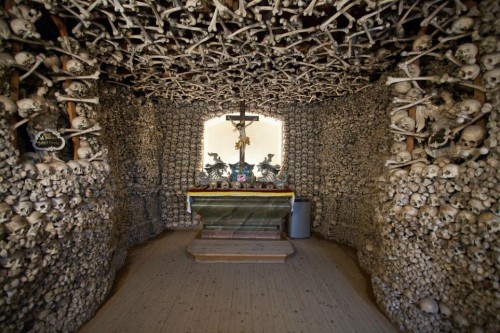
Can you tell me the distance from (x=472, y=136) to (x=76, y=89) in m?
4.51

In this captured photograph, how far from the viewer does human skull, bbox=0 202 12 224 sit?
83.0 inches

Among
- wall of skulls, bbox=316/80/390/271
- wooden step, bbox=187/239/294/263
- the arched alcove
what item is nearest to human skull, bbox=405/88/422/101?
wall of skulls, bbox=316/80/390/271

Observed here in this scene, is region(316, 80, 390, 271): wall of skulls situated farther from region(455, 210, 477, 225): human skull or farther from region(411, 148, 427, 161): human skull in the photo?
region(455, 210, 477, 225): human skull

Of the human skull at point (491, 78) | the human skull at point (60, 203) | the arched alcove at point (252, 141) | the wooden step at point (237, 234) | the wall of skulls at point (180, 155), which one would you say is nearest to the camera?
the human skull at point (491, 78)

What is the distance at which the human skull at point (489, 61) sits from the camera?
223 centimetres

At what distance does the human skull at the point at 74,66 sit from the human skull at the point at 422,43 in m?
4.16

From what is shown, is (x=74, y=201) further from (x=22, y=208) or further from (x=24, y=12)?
(x=24, y=12)

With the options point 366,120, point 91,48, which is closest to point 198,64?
point 91,48

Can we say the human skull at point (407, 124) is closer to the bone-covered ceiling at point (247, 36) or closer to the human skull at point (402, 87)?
the human skull at point (402, 87)

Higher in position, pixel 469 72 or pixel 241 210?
pixel 469 72

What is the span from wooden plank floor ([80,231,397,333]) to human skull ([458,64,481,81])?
2968mm

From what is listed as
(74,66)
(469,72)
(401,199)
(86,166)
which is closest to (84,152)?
(86,166)

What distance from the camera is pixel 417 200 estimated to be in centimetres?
285

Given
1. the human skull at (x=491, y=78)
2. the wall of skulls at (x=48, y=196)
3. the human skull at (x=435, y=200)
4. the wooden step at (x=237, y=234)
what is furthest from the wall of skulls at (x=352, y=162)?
the wall of skulls at (x=48, y=196)
